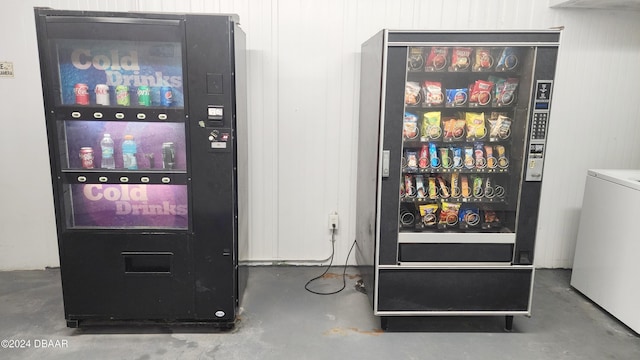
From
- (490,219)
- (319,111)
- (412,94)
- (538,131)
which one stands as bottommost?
(490,219)

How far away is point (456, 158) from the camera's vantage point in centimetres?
265

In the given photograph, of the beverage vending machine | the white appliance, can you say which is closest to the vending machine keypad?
the white appliance

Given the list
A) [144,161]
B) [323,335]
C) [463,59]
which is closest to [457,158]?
[463,59]

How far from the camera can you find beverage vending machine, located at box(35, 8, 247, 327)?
93.5 inches

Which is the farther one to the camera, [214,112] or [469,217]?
[469,217]

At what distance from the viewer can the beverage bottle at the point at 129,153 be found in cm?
255

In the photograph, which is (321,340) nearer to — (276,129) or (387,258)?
(387,258)

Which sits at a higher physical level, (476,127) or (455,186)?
(476,127)

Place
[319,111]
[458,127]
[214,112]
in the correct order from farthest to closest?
[319,111], [458,127], [214,112]

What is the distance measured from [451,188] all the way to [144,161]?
1975 mm

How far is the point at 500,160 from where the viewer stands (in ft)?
8.64

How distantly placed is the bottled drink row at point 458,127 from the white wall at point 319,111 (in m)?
0.86

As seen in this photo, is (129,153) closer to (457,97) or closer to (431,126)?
(431,126)

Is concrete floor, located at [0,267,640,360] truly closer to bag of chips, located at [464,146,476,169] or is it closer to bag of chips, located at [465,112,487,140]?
bag of chips, located at [464,146,476,169]
